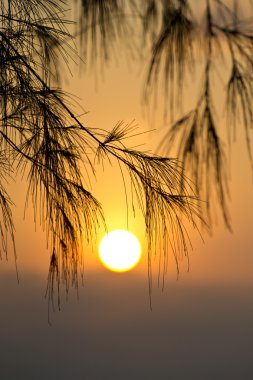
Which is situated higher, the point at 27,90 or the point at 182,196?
the point at 27,90

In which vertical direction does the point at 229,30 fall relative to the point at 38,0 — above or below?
below

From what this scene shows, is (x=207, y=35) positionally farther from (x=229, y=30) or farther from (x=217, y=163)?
(x=217, y=163)

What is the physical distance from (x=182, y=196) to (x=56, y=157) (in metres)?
0.32

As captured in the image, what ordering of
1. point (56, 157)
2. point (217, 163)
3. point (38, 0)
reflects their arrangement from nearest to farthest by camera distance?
point (217, 163) < point (56, 157) < point (38, 0)

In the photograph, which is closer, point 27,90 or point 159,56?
point 159,56

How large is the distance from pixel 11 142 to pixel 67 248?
30cm

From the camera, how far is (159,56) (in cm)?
149

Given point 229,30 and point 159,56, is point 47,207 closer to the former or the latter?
point 159,56

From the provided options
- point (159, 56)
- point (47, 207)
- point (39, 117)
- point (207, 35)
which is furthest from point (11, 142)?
point (207, 35)


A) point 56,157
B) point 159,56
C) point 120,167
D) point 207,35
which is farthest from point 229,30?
point 56,157

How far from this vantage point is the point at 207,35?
1.44 metres

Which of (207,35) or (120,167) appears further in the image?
(120,167)

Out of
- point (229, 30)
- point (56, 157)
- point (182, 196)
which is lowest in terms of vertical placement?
point (182, 196)

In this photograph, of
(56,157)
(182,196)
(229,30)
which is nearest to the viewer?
(229,30)
